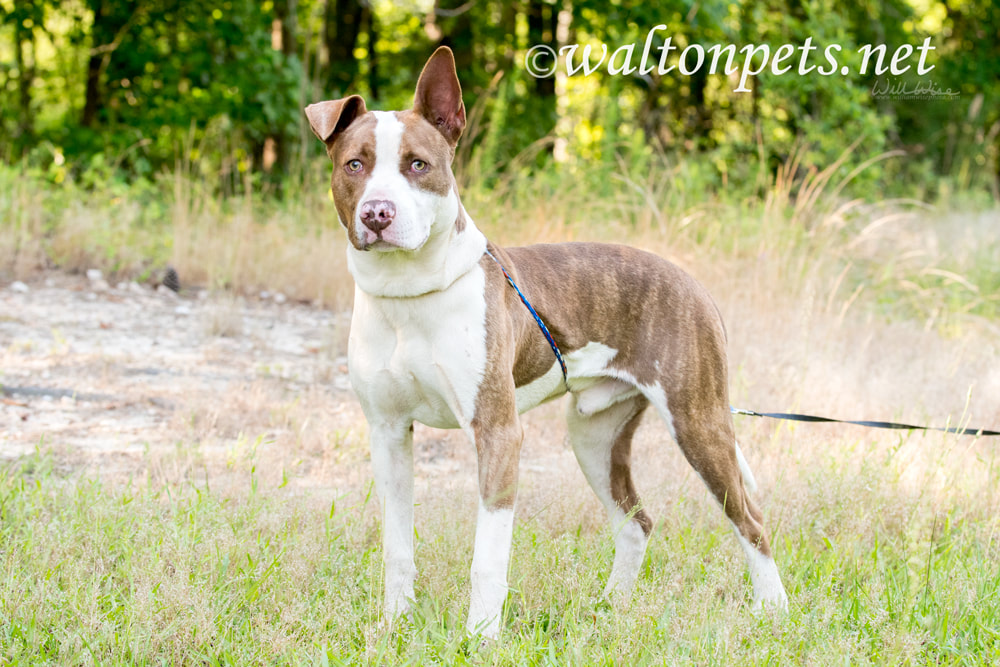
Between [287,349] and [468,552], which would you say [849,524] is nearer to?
[468,552]

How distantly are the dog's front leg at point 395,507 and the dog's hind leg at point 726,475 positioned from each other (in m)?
1.01

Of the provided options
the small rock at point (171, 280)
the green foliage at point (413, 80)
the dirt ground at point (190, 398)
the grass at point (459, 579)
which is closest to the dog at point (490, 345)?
the grass at point (459, 579)

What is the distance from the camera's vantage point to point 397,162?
2.83 metres

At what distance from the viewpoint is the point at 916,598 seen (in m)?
3.24

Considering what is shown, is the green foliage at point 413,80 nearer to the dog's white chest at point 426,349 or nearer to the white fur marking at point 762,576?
the white fur marking at point 762,576

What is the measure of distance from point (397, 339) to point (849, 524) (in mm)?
2164

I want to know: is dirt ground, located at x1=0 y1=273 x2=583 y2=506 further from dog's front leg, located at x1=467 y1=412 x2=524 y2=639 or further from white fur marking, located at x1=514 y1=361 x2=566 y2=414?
dog's front leg, located at x1=467 y1=412 x2=524 y2=639

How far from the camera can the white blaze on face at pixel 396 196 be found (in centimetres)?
272

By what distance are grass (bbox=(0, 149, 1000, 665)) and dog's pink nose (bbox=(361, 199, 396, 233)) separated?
1222 millimetres

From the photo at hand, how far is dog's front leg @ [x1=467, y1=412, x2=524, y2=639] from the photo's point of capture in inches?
114

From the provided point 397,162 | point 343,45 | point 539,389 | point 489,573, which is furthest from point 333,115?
point 343,45

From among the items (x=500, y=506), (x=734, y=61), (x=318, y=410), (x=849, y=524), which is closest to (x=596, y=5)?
(x=734, y=61)

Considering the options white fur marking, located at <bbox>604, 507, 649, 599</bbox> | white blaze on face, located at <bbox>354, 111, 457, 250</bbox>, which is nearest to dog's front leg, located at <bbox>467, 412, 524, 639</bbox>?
white blaze on face, located at <bbox>354, 111, 457, 250</bbox>

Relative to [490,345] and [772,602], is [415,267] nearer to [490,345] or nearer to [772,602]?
[490,345]
